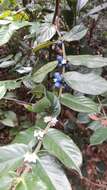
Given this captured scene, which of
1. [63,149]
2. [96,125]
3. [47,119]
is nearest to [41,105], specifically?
[47,119]

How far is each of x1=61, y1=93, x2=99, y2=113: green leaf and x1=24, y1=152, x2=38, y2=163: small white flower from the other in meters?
0.17

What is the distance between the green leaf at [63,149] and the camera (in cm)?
68

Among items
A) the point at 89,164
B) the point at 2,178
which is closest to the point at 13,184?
the point at 2,178

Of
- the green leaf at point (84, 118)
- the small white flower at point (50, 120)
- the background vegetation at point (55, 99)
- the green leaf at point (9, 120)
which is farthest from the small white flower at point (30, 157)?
the green leaf at point (9, 120)

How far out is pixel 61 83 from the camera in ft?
3.03

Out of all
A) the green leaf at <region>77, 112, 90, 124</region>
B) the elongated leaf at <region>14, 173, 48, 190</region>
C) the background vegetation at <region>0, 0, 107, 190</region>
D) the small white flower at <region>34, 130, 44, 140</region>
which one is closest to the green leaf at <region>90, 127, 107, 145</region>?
the background vegetation at <region>0, 0, 107, 190</region>

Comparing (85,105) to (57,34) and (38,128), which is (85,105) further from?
(57,34)

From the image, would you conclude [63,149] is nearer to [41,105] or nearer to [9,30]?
[41,105]

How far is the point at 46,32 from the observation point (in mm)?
1051

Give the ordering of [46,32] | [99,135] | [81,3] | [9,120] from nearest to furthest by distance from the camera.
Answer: [99,135] → [46,32] → [81,3] → [9,120]

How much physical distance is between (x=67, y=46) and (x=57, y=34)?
8 centimetres

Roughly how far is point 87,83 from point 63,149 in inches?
8.5

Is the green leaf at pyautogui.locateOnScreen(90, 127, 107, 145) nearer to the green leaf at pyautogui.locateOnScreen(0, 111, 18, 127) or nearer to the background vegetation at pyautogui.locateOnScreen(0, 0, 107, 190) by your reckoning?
the background vegetation at pyautogui.locateOnScreen(0, 0, 107, 190)

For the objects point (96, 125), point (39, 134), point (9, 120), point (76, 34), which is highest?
point (76, 34)
